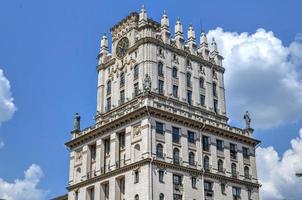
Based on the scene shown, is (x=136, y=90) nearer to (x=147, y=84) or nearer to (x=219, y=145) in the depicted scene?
(x=147, y=84)

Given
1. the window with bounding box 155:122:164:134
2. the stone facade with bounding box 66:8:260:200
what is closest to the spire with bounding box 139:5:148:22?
the stone facade with bounding box 66:8:260:200

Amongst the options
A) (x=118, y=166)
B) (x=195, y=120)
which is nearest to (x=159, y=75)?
(x=195, y=120)

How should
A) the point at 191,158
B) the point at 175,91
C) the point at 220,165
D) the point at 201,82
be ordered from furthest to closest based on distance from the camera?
1. the point at 201,82
2. the point at 175,91
3. the point at 220,165
4. the point at 191,158

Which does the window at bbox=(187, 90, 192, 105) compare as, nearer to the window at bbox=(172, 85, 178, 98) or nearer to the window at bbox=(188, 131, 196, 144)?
the window at bbox=(172, 85, 178, 98)

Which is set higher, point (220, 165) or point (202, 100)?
point (202, 100)

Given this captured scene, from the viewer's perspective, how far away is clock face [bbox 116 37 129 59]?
4006 inches

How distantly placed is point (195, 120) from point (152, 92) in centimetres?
862

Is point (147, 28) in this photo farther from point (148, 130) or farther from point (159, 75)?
point (148, 130)

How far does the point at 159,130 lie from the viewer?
86.6 m

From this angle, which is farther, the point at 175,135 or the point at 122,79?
the point at 122,79

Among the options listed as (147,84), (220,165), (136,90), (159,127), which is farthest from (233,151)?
(136,90)

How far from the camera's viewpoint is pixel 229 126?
96.9 m

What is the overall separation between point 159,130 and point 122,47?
22879mm

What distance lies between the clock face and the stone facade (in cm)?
20
